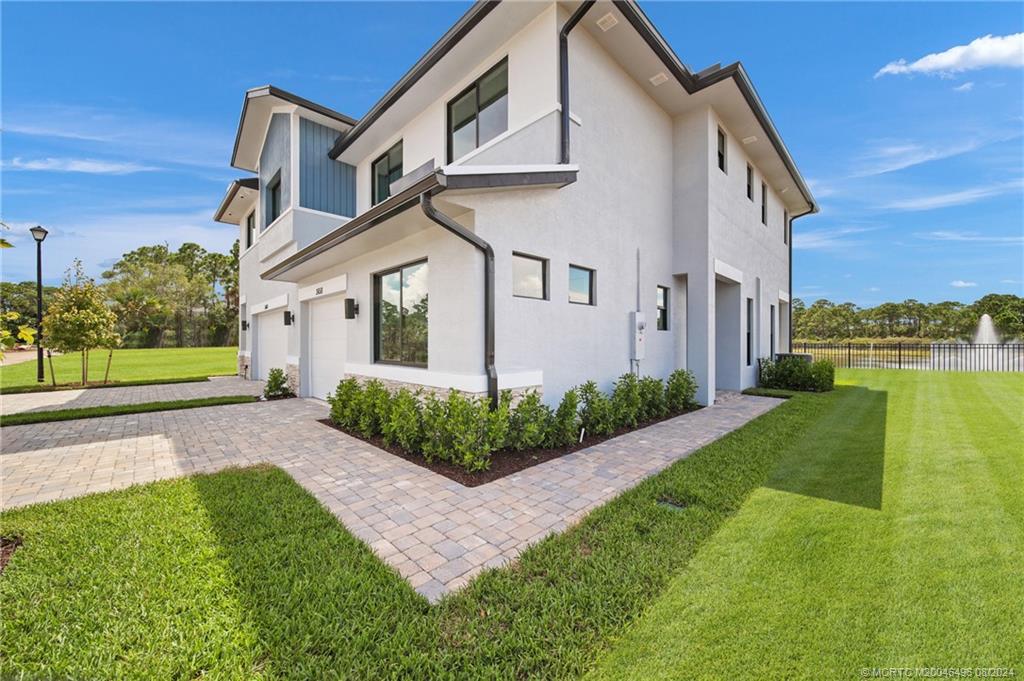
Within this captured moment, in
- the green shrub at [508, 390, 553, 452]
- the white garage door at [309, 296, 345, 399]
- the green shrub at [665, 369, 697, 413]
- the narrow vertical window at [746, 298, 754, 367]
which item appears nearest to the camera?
the green shrub at [508, 390, 553, 452]

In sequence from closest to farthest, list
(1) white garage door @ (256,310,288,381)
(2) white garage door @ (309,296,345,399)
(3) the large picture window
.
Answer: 1. (3) the large picture window
2. (2) white garage door @ (309,296,345,399)
3. (1) white garage door @ (256,310,288,381)

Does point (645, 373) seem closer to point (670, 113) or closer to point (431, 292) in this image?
point (431, 292)

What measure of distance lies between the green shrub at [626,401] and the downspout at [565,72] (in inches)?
158

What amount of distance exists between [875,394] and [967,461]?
7.15 metres

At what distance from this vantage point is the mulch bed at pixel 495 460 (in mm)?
4844

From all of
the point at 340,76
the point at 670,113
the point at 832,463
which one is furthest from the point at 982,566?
the point at 340,76

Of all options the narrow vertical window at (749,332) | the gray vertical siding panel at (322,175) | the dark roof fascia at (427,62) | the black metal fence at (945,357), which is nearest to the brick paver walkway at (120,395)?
the gray vertical siding panel at (322,175)

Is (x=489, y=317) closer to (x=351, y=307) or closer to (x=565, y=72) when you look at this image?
(x=565, y=72)

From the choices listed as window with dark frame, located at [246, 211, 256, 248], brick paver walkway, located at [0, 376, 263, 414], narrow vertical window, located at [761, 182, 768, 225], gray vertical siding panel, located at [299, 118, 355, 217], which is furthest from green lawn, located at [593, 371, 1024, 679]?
window with dark frame, located at [246, 211, 256, 248]

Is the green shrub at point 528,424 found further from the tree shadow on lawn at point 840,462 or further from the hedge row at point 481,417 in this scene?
the tree shadow on lawn at point 840,462

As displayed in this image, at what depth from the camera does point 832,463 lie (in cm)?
527

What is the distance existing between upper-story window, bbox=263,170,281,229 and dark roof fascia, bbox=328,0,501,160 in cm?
292

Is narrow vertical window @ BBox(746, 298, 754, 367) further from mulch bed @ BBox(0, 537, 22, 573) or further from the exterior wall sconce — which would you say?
mulch bed @ BBox(0, 537, 22, 573)

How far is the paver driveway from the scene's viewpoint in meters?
3.36
